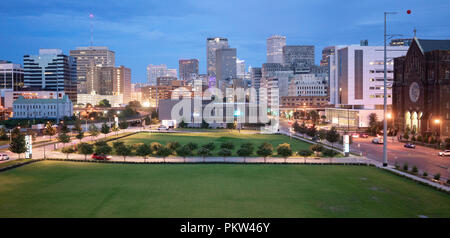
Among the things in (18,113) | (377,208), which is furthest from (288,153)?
(18,113)

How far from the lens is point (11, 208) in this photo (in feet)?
81.4

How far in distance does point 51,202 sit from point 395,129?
70635 mm

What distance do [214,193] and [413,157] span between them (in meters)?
33.3

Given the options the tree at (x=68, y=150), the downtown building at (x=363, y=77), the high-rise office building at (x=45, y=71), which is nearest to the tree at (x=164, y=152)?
the tree at (x=68, y=150)

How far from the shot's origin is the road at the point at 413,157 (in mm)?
40372

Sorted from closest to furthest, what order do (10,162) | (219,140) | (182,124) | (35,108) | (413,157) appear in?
(10,162) < (413,157) < (219,140) < (182,124) < (35,108)

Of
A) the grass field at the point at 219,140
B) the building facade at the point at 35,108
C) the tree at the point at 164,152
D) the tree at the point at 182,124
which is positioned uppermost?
the building facade at the point at 35,108

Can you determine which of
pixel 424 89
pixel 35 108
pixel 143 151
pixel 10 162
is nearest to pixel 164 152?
pixel 143 151

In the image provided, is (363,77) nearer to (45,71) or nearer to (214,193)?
(214,193)

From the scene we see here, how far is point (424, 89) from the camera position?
73.5 m

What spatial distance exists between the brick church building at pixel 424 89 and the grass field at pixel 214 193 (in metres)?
38.6

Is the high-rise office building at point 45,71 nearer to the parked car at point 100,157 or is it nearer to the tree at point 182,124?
the tree at point 182,124

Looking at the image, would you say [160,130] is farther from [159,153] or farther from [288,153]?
[288,153]
